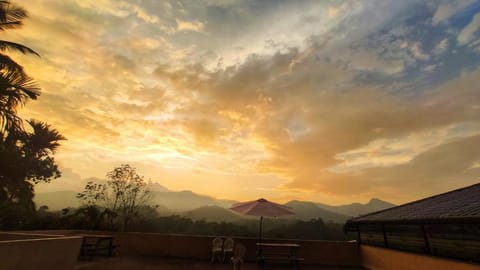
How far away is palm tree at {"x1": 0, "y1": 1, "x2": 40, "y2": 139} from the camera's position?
9359 millimetres

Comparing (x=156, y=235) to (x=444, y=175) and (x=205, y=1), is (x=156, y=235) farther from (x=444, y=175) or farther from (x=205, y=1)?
(x=444, y=175)

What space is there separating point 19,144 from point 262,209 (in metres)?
17.4

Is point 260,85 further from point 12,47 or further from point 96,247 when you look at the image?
point 12,47

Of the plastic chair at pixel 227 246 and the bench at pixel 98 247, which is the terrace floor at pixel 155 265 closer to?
the bench at pixel 98 247

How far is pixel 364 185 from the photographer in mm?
19422

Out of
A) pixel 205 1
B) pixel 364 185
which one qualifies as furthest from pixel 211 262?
pixel 364 185

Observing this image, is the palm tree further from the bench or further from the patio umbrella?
the patio umbrella

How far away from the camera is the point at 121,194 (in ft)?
48.8

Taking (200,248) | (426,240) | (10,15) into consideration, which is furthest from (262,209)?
(10,15)

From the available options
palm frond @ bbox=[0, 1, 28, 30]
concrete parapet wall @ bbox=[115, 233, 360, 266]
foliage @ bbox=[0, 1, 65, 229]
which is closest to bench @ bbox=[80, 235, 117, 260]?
concrete parapet wall @ bbox=[115, 233, 360, 266]

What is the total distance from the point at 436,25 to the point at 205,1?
9.43 m

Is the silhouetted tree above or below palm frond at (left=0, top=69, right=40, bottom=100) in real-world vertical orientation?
below

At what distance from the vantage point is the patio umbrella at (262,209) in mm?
7633

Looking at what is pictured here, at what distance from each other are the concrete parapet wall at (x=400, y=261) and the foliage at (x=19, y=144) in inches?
606
